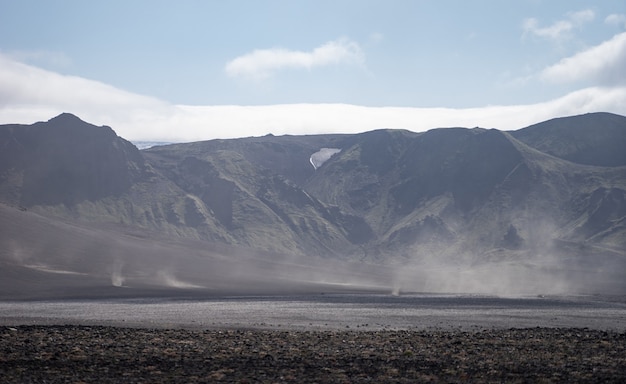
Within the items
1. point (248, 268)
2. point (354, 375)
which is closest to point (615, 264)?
point (248, 268)

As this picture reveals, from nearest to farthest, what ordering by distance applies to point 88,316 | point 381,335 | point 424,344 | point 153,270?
1. point 424,344
2. point 381,335
3. point 88,316
4. point 153,270

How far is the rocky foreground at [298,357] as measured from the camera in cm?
2303

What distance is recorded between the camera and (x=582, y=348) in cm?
3080

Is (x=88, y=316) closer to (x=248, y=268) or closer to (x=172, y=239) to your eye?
(x=248, y=268)

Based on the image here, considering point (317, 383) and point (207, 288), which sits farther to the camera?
point (207, 288)

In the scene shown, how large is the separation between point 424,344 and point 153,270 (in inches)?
3758

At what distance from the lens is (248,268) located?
14425cm

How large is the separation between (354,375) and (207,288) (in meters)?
80.4

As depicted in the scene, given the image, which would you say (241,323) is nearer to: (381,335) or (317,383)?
(381,335)

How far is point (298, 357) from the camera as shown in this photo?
27.3 m

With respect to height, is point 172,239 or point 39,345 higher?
point 172,239

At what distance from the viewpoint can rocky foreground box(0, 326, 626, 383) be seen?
2303 cm

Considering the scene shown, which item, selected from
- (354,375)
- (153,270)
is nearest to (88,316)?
(354,375)

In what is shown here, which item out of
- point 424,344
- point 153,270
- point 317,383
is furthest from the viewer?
point 153,270
